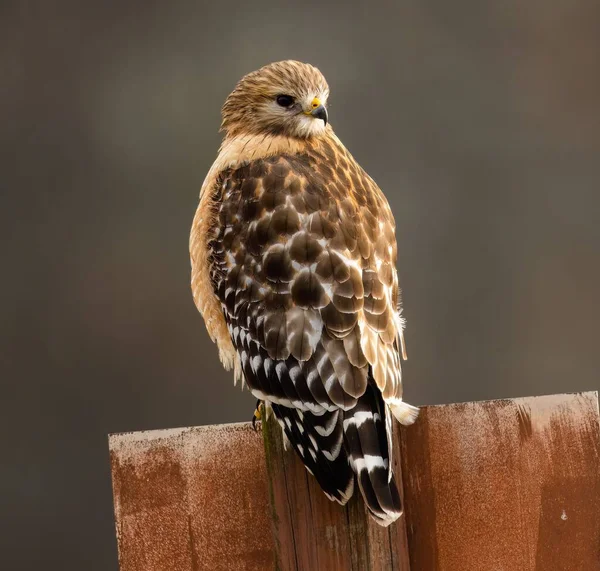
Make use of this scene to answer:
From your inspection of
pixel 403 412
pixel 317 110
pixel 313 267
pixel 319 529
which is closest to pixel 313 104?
pixel 317 110

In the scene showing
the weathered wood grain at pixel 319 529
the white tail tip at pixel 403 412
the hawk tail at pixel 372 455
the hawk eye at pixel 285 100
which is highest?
the hawk eye at pixel 285 100

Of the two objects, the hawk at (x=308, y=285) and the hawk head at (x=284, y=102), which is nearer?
the hawk at (x=308, y=285)

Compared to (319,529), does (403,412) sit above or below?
above

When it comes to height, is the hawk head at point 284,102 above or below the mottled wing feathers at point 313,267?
above

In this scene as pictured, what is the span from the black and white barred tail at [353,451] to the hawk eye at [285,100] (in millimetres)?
1036

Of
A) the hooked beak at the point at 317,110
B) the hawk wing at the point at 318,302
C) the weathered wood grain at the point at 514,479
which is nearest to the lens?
the hawk wing at the point at 318,302

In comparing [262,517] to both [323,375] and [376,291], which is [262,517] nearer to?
[323,375]

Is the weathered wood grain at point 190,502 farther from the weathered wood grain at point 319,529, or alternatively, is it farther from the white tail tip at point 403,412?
the white tail tip at point 403,412

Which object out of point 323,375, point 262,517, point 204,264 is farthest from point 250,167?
point 262,517

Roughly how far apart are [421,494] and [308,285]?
0.49 metres

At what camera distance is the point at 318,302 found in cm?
202

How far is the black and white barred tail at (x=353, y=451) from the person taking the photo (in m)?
1.71

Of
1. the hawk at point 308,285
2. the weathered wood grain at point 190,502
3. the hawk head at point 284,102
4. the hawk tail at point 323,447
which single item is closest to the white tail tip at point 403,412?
the hawk at point 308,285

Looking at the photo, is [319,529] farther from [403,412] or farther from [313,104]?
[313,104]
